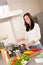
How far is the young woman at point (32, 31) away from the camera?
5.08ft

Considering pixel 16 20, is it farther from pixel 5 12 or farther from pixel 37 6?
pixel 37 6

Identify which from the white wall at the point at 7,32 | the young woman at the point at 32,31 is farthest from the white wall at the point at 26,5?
the white wall at the point at 7,32

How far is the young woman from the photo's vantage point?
1.55 m

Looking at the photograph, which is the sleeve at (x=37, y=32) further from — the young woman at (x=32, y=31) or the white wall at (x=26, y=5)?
the white wall at (x=26, y=5)

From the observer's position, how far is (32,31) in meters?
1.55

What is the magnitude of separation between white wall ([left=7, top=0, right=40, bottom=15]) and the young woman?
5 centimetres

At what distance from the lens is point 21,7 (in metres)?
1.58

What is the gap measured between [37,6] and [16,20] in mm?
251

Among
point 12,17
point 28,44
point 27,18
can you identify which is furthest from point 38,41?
point 12,17

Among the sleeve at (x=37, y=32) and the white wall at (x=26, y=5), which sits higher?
the white wall at (x=26, y=5)

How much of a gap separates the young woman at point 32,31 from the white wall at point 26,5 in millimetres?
48

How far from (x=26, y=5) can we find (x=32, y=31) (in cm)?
22

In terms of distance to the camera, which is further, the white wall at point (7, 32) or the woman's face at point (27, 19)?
the white wall at point (7, 32)

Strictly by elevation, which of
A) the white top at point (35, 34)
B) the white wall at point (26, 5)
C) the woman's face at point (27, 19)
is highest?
the white wall at point (26, 5)
